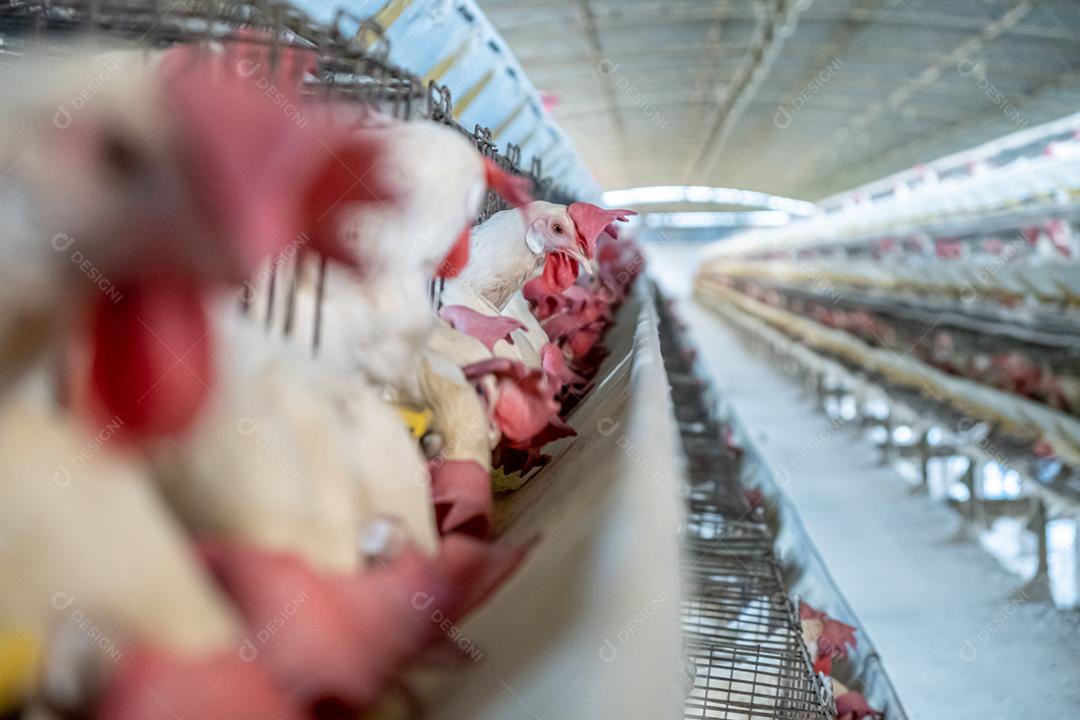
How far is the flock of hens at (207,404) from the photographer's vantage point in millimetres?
316

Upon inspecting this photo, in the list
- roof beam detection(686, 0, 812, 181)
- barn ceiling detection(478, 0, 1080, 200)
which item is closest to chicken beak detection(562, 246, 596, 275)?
barn ceiling detection(478, 0, 1080, 200)

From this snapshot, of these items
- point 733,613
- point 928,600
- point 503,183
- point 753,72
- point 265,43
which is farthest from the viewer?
point 753,72

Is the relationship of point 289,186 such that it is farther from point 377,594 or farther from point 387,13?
point 387,13

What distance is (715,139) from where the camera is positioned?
1494 cm

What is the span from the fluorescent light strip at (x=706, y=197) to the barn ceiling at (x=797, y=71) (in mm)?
5138

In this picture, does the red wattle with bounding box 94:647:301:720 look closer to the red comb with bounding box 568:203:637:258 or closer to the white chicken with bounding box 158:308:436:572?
the white chicken with bounding box 158:308:436:572

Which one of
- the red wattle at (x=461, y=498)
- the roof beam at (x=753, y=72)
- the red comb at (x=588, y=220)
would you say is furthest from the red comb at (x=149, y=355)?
the roof beam at (x=753, y=72)

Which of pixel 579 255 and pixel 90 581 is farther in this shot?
pixel 579 255

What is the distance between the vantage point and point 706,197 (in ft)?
76.7

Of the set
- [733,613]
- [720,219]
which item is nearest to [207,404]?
[733,613]

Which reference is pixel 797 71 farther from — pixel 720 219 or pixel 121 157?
pixel 720 219

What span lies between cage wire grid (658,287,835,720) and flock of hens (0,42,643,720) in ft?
2.18

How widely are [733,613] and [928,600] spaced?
7.14 feet

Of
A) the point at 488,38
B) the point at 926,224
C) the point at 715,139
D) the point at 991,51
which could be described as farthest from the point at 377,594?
the point at 715,139
